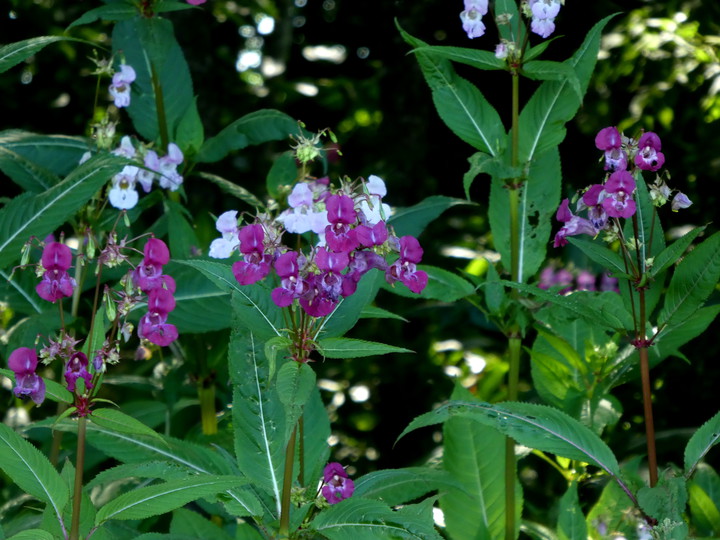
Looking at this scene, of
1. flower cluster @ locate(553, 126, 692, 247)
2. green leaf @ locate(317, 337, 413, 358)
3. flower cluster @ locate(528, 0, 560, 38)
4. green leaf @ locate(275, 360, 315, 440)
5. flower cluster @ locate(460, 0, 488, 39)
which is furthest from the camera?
flower cluster @ locate(460, 0, 488, 39)

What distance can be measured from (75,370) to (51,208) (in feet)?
1.84

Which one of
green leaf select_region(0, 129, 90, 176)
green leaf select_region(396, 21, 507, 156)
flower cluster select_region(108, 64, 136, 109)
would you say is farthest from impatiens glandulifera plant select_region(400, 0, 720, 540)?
green leaf select_region(0, 129, 90, 176)

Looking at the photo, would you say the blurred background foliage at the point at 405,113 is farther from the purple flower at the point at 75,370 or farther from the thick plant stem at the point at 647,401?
the purple flower at the point at 75,370

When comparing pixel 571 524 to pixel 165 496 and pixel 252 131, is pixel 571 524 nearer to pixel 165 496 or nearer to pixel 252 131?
pixel 165 496

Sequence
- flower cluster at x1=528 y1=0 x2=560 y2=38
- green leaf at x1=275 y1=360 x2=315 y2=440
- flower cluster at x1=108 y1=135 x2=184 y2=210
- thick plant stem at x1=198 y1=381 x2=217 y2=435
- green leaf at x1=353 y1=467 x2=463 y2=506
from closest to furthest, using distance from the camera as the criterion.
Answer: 1. green leaf at x1=275 y1=360 x2=315 y2=440
2. green leaf at x1=353 y1=467 x2=463 y2=506
3. flower cluster at x1=528 y1=0 x2=560 y2=38
4. flower cluster at x1=108 y1=135 x2=184 y2=210
5. thick plant stem at x1=198 y1=381 x2=217 y2=435

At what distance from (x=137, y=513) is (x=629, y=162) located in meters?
1.14

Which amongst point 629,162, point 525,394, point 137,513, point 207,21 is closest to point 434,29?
point 207,21

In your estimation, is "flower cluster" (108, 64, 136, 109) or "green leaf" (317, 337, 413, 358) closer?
"green leaf" (317, 337, 413, 358)

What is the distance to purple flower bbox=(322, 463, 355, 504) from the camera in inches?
77.4

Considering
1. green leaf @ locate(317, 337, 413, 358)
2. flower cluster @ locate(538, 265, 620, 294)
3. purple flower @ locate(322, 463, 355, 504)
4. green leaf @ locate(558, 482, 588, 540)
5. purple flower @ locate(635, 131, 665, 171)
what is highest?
purple flower @ locate(635, 131, 665, 171)

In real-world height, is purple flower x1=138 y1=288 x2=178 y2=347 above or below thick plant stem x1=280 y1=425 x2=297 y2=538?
above

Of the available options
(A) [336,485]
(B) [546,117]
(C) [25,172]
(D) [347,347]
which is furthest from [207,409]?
(B) [546,117]

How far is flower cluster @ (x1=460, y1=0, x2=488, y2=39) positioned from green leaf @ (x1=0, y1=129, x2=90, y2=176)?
3.64 ft

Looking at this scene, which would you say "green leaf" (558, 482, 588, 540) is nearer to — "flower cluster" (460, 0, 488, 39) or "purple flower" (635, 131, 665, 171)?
"purple flower" (635, 131, 665, 171)
